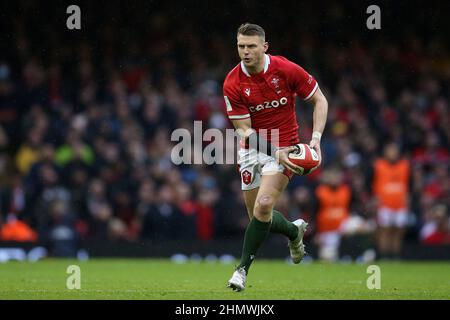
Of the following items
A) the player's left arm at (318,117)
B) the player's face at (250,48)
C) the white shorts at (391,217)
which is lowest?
the white shorts at (391,217)

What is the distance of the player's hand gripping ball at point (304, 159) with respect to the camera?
885 cm

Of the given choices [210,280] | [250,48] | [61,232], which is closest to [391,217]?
[61,232]

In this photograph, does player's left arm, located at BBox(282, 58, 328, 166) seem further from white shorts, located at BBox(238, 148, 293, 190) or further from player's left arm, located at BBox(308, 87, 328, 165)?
white shorts, located at BBox(238, 148, 293, 190)

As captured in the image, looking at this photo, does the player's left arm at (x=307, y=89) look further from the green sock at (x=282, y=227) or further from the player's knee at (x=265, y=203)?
the green sock at (x=282, y=227)

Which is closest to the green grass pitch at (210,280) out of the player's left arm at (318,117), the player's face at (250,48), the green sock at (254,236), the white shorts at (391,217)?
the green sock at (254,236)

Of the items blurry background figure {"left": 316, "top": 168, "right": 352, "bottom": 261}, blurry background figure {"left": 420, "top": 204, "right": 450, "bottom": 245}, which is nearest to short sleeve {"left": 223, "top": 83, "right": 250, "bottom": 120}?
blurry background figure {"left": 316, "top": 168, "right": 352, "bottom": 261}

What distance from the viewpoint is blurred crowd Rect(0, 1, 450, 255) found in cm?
1622

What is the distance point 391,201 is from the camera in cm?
1584

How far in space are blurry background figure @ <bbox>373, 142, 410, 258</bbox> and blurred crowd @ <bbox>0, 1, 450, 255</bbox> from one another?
0.30 m

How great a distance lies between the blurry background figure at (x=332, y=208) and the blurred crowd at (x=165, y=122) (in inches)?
3.8

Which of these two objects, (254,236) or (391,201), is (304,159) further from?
(391,201)

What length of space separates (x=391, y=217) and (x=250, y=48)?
751 cm

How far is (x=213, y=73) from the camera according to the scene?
1992cm

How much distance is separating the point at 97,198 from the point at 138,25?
5.70 m
